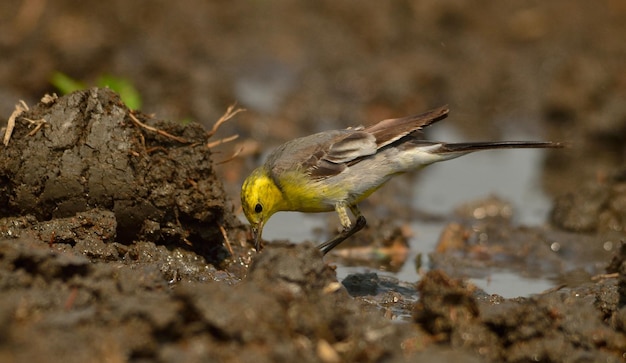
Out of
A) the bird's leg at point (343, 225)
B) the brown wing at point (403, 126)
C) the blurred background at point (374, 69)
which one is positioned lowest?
the bird's leg at point (343, 225)

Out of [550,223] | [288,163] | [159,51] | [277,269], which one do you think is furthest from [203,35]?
[277,269]

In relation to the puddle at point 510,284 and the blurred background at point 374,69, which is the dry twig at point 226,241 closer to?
the puddle at point 510,284

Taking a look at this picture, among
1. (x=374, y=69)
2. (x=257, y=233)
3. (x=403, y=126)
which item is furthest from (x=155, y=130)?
(x=374, y=69)

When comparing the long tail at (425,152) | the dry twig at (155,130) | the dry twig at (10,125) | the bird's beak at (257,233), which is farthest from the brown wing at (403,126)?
the dry twig at (10,125)

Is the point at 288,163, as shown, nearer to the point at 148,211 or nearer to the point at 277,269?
the point at 148,211

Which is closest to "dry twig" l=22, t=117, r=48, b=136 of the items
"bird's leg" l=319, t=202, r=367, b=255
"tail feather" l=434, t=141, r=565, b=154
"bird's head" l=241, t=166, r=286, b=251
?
"bird's head" l=241, t=166, r=286, b=251

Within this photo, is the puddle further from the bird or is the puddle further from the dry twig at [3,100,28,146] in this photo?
the dry twig at [3,100,28,146]
